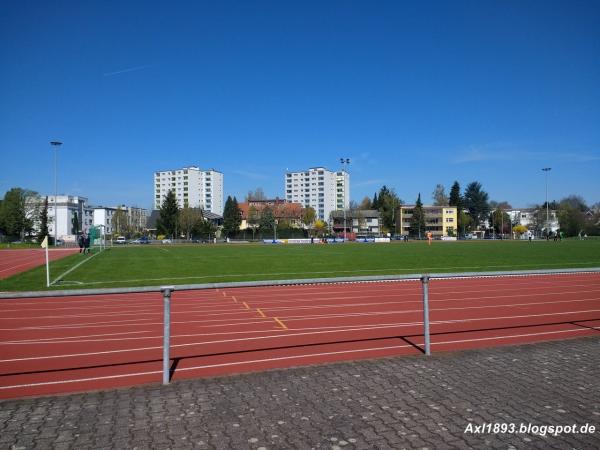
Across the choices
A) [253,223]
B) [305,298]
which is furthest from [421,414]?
[253,223]

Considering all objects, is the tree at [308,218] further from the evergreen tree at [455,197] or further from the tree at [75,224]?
the tree at [75,224]

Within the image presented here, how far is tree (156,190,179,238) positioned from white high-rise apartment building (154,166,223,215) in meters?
62.1

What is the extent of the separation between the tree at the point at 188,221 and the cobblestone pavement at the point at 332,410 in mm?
95977

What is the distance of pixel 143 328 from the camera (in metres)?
8.67

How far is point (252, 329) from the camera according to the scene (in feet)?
27.6

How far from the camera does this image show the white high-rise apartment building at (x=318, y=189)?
168625 millimetres

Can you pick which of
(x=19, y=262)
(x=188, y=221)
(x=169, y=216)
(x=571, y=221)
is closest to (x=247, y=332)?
(x=19, y=262)

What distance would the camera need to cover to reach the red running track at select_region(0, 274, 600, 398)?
19.6ft

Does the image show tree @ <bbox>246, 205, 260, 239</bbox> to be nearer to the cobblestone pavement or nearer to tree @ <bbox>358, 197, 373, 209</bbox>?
tree @ <bbox>358, 197, 373, 209</bbox>

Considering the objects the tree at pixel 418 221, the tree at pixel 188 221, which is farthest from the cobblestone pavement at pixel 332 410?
the tree at pixel 418 221

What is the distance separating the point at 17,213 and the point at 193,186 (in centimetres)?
7746

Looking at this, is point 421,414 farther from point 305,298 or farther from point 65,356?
point 305,298

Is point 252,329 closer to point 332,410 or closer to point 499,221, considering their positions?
point 332,410

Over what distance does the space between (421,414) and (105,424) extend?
2.89 m
